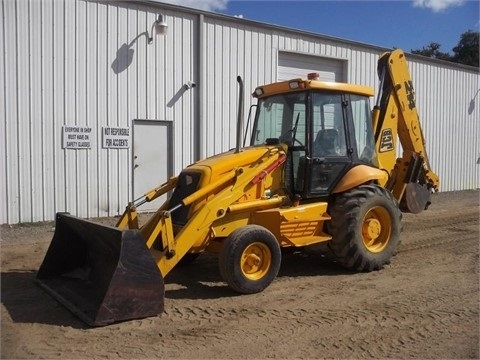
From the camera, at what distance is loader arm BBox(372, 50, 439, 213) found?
8.09 m

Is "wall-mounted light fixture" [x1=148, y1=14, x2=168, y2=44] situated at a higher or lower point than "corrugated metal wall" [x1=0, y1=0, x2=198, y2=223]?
higher

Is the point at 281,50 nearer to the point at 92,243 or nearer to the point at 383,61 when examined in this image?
the point at 383,61

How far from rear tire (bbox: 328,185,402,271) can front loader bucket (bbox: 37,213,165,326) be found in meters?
2.64

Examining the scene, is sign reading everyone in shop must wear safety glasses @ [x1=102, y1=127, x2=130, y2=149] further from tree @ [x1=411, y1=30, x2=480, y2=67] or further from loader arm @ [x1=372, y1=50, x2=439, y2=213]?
tree @ [x1=411, y1=30, x2=480, y2=67]

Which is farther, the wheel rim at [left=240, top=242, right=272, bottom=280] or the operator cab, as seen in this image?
the operator cab

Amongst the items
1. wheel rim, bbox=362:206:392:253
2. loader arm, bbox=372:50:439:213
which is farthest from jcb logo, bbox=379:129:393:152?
wheel rim, bbox=362:206:392:253

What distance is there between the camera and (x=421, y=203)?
27.4ft

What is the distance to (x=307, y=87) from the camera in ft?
22.7

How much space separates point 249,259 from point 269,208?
792 millimetres

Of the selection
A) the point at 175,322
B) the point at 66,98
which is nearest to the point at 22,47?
the point at 66,98

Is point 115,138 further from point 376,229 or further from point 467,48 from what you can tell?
point 467,48

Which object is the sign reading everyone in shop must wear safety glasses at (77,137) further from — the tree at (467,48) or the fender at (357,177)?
the tree at (467,48)

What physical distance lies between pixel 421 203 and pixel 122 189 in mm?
6528

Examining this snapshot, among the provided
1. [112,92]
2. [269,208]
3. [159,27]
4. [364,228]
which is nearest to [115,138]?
[112,92]
